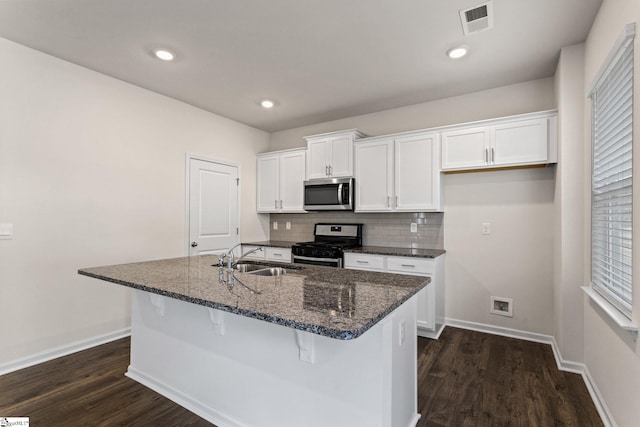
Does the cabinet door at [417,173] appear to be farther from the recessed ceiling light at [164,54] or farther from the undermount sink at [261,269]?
the recessed ceiling light at [164,54]

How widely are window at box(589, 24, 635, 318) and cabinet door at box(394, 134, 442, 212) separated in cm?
137

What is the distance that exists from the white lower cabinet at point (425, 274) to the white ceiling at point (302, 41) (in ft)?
6.07

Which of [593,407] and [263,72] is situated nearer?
[593,407]

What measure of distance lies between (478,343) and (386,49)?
2878mm

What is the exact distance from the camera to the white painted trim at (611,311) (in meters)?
1.58

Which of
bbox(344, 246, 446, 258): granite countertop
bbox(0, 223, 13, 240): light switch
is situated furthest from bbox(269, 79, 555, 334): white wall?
bbox(0, 223, 13, 240): light switch

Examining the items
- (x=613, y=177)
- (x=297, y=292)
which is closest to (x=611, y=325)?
(x=613, y=177)

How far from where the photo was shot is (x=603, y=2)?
6.75ft

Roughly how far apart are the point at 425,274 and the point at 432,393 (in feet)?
4.09

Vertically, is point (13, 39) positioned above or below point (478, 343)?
above

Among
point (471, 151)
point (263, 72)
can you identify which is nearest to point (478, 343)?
point (471, 151)

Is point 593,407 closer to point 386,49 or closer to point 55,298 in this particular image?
point 386,49

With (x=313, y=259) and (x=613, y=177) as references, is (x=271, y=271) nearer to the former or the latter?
(x=313, y=259)

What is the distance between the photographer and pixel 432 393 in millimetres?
2266
